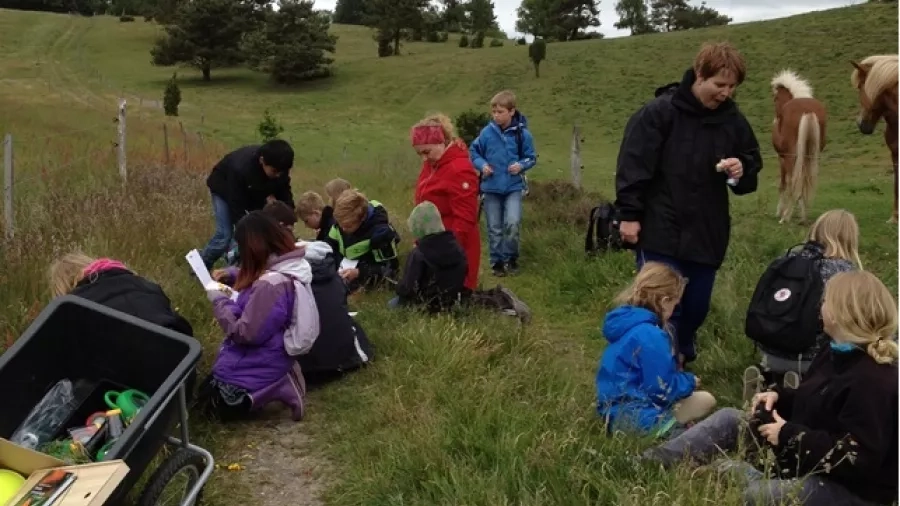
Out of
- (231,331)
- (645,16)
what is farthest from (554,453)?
(645,16)

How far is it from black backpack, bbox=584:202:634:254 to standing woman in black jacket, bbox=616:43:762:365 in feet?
10.00

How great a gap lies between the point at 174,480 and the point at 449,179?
392 cm

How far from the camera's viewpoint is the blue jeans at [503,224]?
7875 mm

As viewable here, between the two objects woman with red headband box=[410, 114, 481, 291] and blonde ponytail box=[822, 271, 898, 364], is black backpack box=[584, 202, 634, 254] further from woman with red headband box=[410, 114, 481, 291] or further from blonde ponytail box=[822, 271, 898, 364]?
blonde ponytail box=[822, 271, 898, 364]

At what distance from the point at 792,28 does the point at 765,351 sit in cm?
4148

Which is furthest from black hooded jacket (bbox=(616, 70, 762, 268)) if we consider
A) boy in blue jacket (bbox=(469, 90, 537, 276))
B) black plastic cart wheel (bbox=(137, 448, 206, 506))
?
boy in blue jacket (bbox=(469, 90, 537, 276))

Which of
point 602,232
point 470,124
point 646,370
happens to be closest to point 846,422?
point 646,370

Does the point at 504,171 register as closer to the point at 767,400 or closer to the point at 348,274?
the point at 348,274

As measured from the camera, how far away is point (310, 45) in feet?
157

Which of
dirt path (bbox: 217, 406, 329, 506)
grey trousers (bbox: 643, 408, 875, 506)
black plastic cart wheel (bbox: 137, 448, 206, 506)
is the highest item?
grey trousers (bbox: 643, 408, 875, 506)

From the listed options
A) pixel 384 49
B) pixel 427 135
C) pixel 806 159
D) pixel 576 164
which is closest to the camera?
pixel 427 135

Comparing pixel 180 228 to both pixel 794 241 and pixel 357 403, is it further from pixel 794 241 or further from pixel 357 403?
pixel 794 241

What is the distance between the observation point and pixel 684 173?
14.5 feet

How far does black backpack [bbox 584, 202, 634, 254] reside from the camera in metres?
7.64
